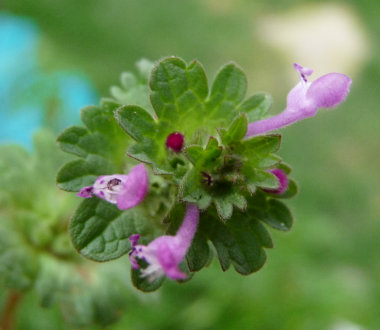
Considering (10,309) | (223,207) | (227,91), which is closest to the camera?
(223,207)

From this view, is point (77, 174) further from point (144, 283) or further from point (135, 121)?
point (144, 283)

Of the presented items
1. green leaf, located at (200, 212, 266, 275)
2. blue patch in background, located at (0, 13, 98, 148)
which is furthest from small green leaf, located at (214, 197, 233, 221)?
blue patch in background, located at (0, 13, 98, 148)

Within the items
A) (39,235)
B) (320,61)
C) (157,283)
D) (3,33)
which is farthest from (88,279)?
(320,61)

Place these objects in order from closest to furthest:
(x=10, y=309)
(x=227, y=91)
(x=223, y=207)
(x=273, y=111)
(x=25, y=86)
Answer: (x=223, y=207) < (x=227, y=91) < (x=10, y=309) < (x=25, y=86) < (x=273, y=111)

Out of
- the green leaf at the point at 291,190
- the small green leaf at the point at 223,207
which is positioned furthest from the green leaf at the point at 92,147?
the green leaf at the point at 291,190

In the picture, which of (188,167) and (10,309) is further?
(10,309)

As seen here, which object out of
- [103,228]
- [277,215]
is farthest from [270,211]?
[103,228]

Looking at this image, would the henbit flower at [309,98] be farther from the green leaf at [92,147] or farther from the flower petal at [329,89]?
the green leaf at [92,147]
